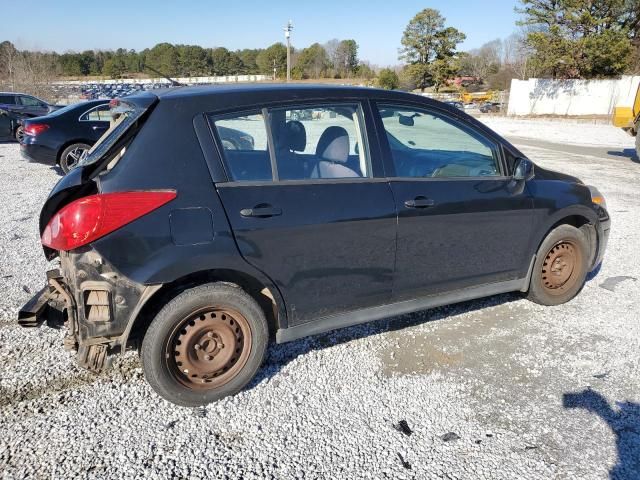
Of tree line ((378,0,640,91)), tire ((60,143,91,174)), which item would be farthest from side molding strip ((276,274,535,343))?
tree line ((378,0,640,91))

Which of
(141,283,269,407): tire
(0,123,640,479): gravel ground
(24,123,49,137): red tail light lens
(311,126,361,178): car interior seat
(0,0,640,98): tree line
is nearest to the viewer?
(0,123,640,479): gravel ground

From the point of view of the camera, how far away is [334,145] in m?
3.27

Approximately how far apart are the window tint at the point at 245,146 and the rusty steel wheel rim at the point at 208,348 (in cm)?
79

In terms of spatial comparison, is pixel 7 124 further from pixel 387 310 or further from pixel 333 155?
pixel 387 310

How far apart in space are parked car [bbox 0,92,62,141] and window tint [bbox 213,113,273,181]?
48.8 feet

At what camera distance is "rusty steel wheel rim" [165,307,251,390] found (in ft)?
8.87

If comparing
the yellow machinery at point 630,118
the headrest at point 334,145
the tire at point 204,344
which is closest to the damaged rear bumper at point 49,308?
the tire at point 204,344

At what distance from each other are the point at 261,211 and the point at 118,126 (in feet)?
3.46

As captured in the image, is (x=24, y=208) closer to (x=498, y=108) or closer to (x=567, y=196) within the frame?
(x=567, y=196)

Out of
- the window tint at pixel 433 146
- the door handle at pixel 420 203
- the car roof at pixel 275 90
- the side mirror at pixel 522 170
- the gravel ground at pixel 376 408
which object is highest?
the car roof at pixel 275 90

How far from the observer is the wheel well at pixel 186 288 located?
2.65 meters

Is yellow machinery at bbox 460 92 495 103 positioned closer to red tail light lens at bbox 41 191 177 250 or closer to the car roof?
the car roof

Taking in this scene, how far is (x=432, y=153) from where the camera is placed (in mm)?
3740

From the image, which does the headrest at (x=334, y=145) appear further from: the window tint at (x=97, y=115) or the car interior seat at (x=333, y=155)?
the window tint at (x=97, y=115)
